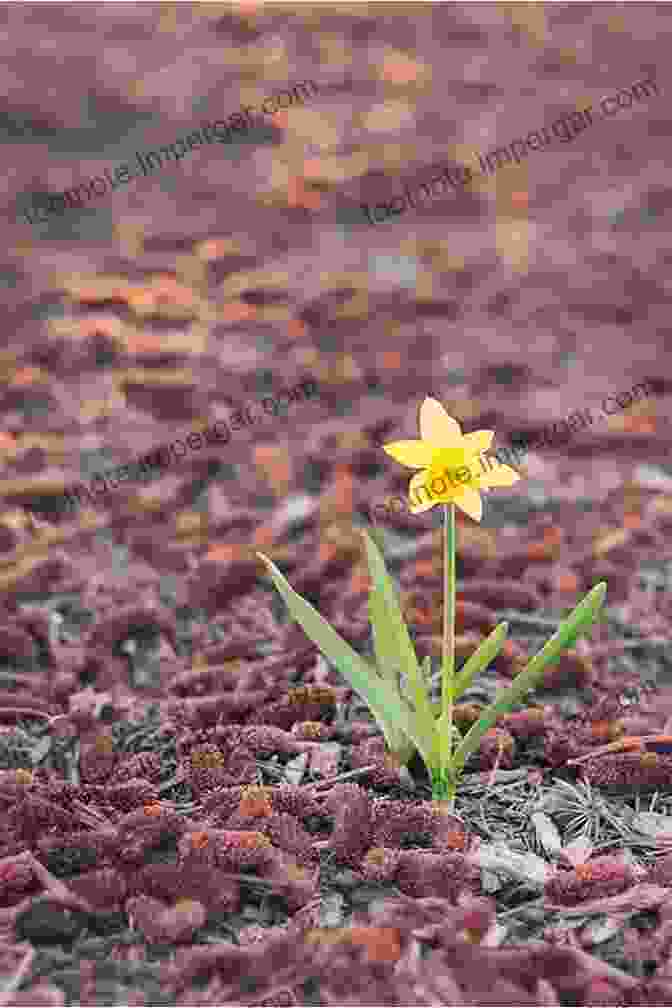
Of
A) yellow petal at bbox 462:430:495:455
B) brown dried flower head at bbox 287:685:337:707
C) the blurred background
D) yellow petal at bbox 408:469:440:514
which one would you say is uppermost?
yellow petal at bbox 462:430:495:455

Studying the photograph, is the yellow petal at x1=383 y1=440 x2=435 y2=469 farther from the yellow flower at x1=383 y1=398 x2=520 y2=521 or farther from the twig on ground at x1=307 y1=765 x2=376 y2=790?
the twig on ground at x1=307 y1=765 x2=376 y2=790

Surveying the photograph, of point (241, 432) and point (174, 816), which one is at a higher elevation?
Result: point (174, 816)

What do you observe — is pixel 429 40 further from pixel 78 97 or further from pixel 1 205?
pixel 1 205

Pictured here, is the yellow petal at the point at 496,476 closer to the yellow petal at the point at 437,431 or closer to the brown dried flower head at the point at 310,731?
the yellow petal at the point at 437,431

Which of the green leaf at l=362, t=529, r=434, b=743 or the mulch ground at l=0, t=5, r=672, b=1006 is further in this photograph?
the green leaf at l=362, t=529, r=434, b=743

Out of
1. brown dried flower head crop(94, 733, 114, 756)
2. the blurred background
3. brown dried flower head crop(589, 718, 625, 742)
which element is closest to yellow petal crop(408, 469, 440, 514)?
brown dried flower head crop(589, 718, 625, 742)

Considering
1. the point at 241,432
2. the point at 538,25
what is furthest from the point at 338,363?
the point at 538,25
